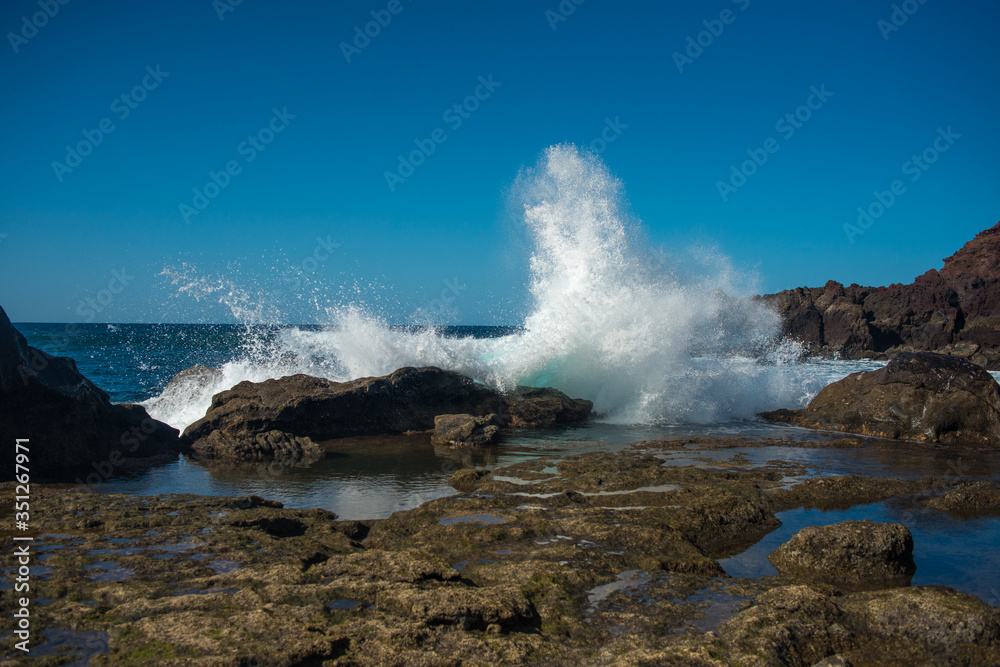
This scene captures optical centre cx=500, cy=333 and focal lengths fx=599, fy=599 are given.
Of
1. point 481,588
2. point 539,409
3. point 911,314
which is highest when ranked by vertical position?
point 911,314

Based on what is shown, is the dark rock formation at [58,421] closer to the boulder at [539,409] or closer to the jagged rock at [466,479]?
the jagged rock at [466,479]

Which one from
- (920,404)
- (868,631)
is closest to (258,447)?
(868,631)

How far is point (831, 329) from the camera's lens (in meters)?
41.5

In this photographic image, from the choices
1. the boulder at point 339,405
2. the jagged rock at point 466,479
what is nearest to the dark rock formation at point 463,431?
the boulder at point 339,405

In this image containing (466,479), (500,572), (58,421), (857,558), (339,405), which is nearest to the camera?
(500,572)

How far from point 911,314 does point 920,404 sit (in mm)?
34599

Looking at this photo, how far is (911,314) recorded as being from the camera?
131 ft

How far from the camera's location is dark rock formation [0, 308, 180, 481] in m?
8.05

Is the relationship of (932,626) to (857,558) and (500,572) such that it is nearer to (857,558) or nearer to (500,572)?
(857,558)

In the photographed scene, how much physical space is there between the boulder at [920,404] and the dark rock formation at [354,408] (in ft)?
17.6

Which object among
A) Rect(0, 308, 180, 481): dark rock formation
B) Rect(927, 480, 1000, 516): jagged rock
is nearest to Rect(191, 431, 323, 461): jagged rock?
Rect(0, 308, 180, 481): dark rock formation

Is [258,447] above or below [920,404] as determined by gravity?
below

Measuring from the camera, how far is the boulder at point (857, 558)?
436 centimetres

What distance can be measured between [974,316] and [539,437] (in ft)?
137
